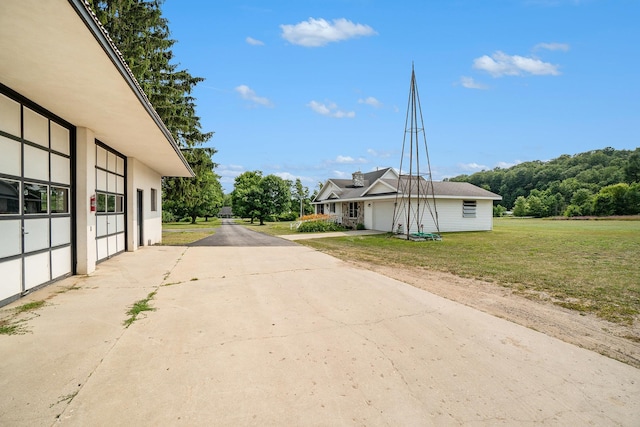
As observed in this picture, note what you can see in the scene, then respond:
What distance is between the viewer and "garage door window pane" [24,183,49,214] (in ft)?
20.2

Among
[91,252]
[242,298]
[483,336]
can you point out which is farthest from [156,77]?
[483,336]

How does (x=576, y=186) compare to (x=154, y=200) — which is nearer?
(x=154, y=200)

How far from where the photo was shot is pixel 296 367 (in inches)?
136

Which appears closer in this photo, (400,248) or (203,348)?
(203,348)

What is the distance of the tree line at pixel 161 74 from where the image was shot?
15750mm

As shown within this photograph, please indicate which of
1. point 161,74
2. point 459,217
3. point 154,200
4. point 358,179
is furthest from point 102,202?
point 358,179

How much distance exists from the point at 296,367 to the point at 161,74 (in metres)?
20.7

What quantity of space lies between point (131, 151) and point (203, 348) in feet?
33.6

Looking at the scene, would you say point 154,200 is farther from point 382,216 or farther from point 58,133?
point 382,216

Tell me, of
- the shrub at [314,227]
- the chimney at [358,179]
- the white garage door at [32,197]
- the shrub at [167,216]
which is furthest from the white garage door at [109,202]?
the shrub at [167,216]

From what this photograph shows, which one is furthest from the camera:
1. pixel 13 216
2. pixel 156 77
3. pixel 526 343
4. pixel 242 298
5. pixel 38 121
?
pixel 156 77

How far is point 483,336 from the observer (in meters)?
4.35

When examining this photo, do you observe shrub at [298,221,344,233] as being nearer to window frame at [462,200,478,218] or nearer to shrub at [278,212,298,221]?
window frame at [462,200,478,218]

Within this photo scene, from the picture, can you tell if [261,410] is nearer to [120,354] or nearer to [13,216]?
[120,354]
